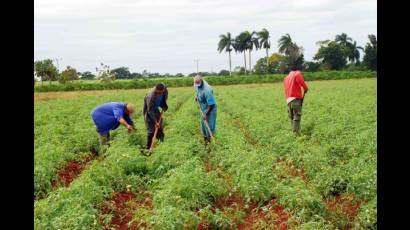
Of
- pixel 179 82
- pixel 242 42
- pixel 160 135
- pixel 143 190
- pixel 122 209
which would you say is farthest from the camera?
pixel 242 42

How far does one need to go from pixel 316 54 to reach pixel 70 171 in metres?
73.0

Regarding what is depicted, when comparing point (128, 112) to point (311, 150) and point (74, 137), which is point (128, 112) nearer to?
point (74, 137)

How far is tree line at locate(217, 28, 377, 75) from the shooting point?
2997 inches

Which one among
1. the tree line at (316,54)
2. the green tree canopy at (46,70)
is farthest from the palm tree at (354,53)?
the green tree canopy at (46,70)

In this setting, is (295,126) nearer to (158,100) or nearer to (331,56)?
(158,100)

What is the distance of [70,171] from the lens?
925 centimetres

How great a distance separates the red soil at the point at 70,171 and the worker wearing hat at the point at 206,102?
2.88 m

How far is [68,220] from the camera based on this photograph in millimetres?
5176

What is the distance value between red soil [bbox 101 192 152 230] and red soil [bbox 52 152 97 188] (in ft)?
5.07

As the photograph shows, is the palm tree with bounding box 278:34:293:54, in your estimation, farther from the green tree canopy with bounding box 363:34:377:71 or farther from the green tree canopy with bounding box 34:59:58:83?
the green tree canopy with bounding box 34:59:58:83

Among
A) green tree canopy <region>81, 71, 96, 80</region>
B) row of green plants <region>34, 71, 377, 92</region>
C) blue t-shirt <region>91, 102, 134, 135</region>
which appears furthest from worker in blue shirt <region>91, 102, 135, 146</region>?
green tree canopy <region>81, 71, 96, 80</region>

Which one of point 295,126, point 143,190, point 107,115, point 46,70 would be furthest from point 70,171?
point 46,70

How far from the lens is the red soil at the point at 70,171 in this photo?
825 cm

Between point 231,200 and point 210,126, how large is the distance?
4.57 metres
